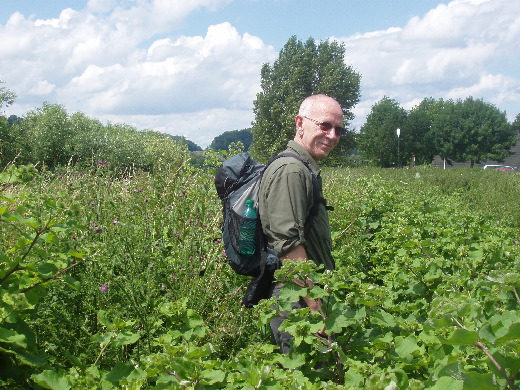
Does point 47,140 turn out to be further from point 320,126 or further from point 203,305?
point 320,126

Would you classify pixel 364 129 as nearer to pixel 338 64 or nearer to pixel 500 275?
pixel 338 64

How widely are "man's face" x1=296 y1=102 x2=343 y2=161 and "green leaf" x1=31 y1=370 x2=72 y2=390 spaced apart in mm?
2042

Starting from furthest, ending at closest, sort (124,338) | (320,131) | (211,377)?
(320,131)
(124,338)
(211,377)

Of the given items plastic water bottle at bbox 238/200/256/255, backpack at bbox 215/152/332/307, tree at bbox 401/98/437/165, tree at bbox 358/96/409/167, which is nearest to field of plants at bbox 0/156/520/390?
backpack at bbox 215/152/332/307

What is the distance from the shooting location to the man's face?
3346 mm

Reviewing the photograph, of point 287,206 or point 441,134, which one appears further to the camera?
point 441,134

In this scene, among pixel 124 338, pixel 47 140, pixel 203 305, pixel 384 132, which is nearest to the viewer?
pixel 124 338

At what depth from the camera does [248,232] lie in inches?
122

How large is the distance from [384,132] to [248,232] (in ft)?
214

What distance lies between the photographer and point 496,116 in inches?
2621

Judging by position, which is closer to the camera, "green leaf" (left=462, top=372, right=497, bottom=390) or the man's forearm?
→ "green leaf" (left=462, top=372, right=497, bottom=390)

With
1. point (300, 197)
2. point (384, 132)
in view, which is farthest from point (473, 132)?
point (300, 197)

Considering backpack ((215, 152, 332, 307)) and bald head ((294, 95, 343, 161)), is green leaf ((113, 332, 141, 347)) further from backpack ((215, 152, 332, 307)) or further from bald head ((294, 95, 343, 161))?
bald head ((294, 95, 343, 161))

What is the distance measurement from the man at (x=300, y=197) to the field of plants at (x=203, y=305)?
30cm
